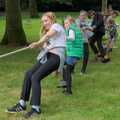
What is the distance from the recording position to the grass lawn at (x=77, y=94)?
8.82m

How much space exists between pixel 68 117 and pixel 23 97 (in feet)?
2.91

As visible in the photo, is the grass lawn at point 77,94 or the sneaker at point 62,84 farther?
the sneaker at point 62,84

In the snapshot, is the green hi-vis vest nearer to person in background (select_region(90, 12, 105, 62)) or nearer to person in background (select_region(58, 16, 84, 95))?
person in background (select_region(58, 16, 84, 95))

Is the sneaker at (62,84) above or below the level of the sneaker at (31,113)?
below

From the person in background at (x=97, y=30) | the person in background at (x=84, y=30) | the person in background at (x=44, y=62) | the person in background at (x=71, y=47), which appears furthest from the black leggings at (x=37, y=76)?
the person in background at (x=97, y=30)

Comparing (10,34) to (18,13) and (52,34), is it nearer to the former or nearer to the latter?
(18,13)

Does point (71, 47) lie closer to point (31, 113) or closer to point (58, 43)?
point (58, 43)

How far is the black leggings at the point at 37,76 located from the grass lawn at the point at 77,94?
33cm

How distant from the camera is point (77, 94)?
10602mm

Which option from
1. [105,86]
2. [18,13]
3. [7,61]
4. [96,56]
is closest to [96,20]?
[96,56]

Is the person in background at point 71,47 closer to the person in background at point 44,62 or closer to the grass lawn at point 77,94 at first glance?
the grass lawn at point 77,94

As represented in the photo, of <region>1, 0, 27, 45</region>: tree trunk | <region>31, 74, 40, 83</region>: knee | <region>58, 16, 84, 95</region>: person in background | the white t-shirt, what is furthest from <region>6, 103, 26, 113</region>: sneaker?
<region>1, 0, 27, 45</region>: tree trunk

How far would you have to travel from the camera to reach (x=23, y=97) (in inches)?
352

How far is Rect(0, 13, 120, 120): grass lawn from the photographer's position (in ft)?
28.9
